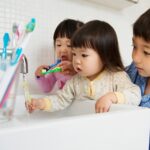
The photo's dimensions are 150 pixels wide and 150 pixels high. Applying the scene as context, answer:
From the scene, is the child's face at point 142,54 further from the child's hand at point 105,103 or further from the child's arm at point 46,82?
the child's arm at point 46,82

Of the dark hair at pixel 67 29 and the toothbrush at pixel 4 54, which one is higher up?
the dark hair at pixel 67 29

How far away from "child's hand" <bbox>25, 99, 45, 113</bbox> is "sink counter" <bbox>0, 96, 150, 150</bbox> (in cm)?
20

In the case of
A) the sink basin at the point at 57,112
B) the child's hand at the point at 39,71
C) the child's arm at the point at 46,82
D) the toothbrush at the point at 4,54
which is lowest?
the sink basin at the point at 57,112

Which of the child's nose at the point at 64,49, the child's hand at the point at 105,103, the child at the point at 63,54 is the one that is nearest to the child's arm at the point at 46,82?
the child at the point at 63,54

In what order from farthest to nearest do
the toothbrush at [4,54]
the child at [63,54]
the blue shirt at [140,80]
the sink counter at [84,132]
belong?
the child at [63,54]
the blue shirt at [140,80]
the toothbrush at [4,54]
the sink counter at [84,132]

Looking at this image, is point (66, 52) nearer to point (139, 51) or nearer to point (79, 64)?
point (79, 64)

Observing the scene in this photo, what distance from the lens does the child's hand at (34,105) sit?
707 millimetres

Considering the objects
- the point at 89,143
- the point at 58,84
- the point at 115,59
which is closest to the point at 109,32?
the point at 115,59

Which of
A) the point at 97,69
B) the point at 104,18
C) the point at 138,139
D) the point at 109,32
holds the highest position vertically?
the point at 104,18

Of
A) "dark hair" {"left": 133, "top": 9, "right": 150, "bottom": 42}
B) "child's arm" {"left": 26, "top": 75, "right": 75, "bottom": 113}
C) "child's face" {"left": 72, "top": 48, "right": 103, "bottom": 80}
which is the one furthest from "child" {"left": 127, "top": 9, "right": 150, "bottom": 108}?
"child's arm" {"left": 26, "top": 75, "right": 75, "bottom": 113}

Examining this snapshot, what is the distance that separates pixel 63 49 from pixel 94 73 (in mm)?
151

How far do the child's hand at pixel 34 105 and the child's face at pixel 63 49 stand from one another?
0.66ft

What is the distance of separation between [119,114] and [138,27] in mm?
341

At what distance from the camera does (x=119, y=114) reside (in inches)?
19.6
